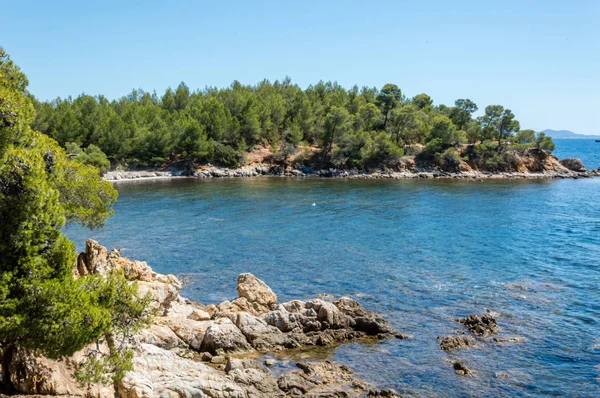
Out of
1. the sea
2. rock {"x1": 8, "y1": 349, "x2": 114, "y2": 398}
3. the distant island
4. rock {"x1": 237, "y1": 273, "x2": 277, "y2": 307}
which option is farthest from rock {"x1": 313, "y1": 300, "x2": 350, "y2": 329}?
the distant island

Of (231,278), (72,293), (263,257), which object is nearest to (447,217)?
(263,257)

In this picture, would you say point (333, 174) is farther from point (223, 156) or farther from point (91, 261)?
point (91, 261)

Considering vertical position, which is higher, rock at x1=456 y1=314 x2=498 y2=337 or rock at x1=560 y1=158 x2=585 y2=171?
rock at x1=560 y1=158 x2=585 y2=171

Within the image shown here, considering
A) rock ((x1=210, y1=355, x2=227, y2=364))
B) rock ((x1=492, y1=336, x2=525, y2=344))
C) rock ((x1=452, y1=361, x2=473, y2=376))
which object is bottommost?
rock ((x1=210, y1=355, x2=227, y2=364))

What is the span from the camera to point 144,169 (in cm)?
10950

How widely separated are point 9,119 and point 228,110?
11067cm

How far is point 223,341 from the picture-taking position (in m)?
24.7

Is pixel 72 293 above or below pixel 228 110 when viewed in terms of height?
below

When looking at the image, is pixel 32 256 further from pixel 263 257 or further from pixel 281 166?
pixel 281 166

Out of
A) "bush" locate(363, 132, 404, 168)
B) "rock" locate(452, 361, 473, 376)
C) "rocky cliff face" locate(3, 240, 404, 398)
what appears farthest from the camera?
"bush" locate(363, 132, 404, 168)

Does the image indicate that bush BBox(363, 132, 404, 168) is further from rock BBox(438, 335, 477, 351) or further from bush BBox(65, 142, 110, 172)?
rock BBox(438, 335, 477, 351)

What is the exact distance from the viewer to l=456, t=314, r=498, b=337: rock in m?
26.9

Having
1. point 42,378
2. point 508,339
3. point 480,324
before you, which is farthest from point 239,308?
point 508,339

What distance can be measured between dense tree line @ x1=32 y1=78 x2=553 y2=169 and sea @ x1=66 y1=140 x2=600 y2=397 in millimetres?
28284
